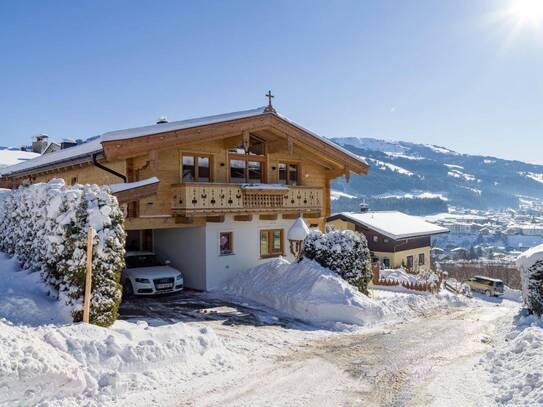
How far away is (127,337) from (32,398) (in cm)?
237

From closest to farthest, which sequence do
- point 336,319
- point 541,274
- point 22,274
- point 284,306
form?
1. point 22,274
2. point 541,274
3. point 336,319
4. point 284,306

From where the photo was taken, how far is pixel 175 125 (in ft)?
54.7

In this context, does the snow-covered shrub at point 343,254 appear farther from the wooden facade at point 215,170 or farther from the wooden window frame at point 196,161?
the wooden window frame at point 196,161

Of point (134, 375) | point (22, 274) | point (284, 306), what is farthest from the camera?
point (284, 306)

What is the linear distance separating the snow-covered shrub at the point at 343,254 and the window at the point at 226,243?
140 inches

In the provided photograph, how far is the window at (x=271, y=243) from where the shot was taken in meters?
20.0

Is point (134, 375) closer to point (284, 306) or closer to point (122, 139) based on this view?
point (284, 306)

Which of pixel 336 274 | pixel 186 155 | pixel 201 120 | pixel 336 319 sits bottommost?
pixel 336 319

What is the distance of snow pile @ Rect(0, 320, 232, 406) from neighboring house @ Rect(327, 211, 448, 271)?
2888cm

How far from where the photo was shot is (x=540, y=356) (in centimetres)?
773

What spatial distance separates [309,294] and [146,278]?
19.8ft

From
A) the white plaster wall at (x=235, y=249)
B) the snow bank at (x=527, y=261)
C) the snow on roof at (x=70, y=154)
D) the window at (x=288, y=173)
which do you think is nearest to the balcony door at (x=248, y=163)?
the window at (x=288, y=173)

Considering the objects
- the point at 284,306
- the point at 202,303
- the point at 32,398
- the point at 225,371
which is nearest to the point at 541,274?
the point at 284,306

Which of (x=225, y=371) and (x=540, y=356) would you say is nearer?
(x=540, y=356)
